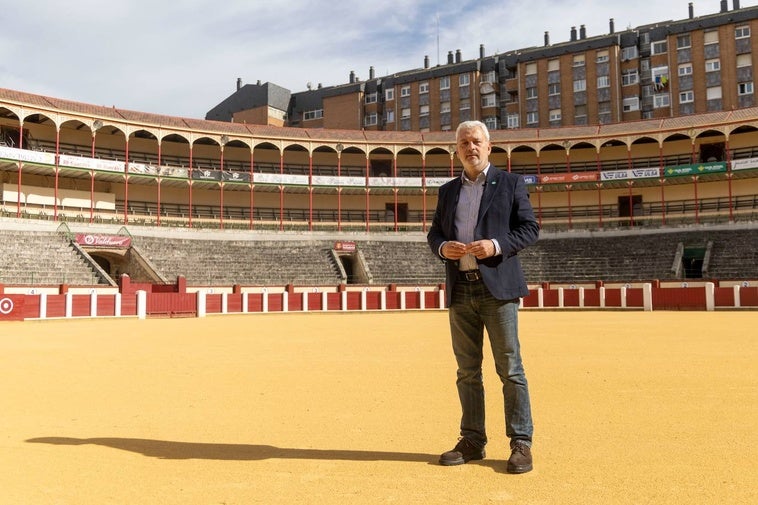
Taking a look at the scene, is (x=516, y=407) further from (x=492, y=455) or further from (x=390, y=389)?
(x=390, y=389)

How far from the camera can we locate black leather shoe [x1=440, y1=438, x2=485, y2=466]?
3.24 meters

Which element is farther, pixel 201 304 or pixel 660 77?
pixel 660 77

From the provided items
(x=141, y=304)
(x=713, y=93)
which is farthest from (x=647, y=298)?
(x=713, y=93)

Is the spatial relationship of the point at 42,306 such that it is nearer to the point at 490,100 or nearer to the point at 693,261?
the point at 693,261

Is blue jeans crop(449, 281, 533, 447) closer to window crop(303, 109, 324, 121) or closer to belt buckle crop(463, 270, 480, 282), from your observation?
belt buckle crop(463, 270, 480, 282)

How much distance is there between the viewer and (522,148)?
132 ft

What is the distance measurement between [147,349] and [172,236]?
22765mm

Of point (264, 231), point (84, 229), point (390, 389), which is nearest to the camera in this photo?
point (390, 389)

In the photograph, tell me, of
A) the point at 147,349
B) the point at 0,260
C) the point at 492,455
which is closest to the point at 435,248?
the point at 492,455

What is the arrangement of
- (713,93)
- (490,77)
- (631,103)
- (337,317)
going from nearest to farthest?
(337,317) → (713,93) → (631,103) → (490,77)

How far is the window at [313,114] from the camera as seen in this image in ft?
207

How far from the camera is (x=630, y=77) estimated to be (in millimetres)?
51094

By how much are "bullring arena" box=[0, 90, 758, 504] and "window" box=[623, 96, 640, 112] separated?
1361cm

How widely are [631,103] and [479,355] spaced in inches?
2094
